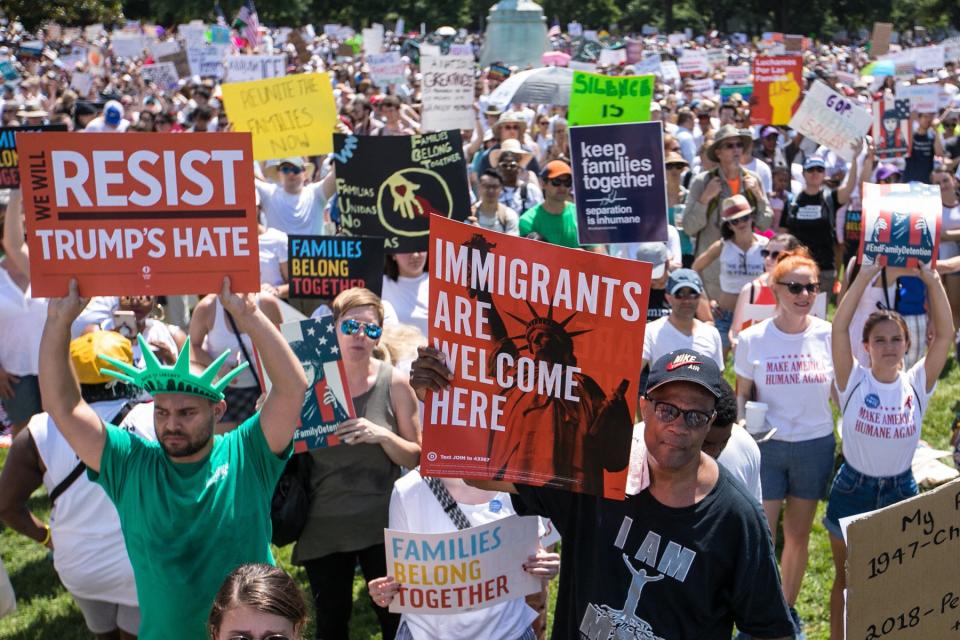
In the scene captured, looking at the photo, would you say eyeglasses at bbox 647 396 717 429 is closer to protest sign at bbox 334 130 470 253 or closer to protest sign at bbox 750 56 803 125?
protest sign at bbox 334 130 470 253

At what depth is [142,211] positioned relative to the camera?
3.45 metres

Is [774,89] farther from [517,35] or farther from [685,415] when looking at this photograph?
[517,35]

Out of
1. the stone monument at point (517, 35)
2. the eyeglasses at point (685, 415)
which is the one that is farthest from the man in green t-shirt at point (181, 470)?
the stone monument at point (517, 35)

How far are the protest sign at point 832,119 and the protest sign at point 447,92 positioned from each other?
3.63m

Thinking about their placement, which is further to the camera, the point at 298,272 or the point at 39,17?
the point at 39,17

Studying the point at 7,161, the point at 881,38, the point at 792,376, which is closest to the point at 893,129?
the point at 792,376

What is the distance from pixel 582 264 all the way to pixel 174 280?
1.34 m

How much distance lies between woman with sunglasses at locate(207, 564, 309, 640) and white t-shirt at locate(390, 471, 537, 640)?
959 millimetres

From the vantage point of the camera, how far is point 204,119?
1342 cm

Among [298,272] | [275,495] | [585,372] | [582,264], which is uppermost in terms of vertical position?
[582,264]

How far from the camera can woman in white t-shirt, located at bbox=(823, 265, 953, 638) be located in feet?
16.3

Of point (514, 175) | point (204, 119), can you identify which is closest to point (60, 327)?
point (514, 175)

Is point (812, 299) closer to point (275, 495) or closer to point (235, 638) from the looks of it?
point (275, 495)

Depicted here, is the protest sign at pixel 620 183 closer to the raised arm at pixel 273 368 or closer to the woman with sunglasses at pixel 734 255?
the woman with sunglasses at pixel 734 255
